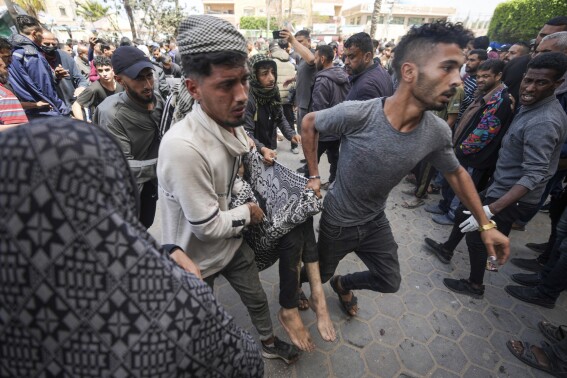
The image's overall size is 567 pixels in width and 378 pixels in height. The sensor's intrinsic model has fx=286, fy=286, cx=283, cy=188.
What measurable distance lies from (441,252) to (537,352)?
4.59 ft

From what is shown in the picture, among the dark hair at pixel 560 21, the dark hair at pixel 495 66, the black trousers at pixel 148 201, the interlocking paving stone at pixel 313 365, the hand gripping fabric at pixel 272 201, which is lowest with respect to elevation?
the interlocking paving stone at pixel 313 365

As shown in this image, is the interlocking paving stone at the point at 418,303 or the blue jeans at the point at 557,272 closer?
the blue jeans at the point at 557,272

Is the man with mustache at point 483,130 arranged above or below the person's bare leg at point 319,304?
above

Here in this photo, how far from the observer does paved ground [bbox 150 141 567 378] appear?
2.42 metres

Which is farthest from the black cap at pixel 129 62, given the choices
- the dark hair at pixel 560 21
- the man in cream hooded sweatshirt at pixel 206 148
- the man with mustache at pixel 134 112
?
the dark hair at pixel 560 21

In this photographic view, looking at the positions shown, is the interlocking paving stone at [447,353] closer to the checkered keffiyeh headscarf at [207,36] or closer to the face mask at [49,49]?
the checkered keffiyeh headscarf at [207,36]

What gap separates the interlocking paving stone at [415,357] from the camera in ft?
7.93

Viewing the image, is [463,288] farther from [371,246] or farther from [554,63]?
[554,63]

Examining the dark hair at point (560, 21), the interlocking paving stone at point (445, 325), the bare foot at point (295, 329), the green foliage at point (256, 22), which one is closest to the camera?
the bare foot at point (295, 329)

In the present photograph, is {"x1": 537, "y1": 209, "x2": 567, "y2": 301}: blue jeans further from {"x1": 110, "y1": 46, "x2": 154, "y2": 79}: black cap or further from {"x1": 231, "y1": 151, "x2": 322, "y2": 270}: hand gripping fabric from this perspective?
{"x1": 110, "y1": 46, "x2": 154, "y2": 79}: black cap

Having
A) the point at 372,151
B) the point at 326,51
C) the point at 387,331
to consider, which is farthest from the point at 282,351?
the point at 326,51

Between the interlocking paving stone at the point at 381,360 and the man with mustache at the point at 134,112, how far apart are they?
2580 mm

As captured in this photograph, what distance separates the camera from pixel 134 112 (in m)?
2.68

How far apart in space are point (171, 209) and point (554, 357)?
10.7 ft
